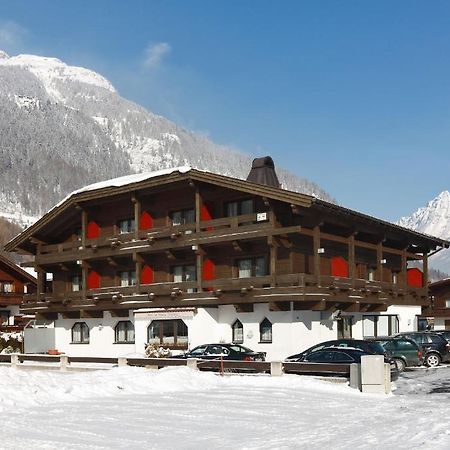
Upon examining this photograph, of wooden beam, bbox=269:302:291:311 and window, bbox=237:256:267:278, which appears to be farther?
window, bbox=237:256:267:278

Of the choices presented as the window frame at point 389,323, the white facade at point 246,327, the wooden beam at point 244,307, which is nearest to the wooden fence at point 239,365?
the white facade at point 246,327

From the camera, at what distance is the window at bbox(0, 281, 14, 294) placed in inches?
2692

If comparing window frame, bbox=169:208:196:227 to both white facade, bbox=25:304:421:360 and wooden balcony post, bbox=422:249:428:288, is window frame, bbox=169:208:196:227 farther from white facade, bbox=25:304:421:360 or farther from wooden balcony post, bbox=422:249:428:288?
wooden balcony post, bbox=422:249:428:288

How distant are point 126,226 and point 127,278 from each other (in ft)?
10.5

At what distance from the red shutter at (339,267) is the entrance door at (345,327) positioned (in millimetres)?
2468

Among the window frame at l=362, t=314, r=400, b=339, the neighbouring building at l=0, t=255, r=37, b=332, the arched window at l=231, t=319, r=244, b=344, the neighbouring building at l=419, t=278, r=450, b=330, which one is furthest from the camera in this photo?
the neighbouring building at l=419, t=278, r=450, b=330

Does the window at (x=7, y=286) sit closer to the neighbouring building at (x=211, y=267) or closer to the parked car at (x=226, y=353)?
the neighbouring building at (x=211, y=267)

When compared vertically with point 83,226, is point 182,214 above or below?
above

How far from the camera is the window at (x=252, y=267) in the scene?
3853 centimetres

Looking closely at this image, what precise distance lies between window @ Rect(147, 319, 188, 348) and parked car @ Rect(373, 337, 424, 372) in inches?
459

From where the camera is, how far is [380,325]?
145 ft

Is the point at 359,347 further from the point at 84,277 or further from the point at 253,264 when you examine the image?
the point at 84,277

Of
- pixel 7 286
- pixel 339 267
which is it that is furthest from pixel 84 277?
pixel 7 286

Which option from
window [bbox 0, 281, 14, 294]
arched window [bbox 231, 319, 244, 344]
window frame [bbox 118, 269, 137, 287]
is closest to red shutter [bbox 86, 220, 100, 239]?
window frame [bbox 118, 269, 137, 287]
